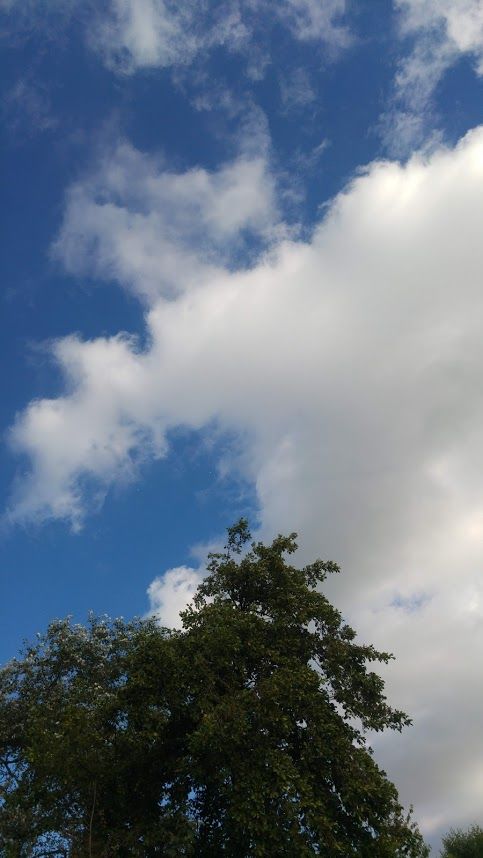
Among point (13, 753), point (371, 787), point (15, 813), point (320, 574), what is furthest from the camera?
point (13, 753)

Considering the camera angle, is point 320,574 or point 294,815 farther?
point 320,574

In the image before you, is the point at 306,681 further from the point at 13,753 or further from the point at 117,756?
the point at 13,753

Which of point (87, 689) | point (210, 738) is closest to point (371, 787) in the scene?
point (210, 738)

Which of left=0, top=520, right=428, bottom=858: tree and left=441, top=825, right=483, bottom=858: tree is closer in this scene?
left=0, top=520, right=428, bottom=858: tree

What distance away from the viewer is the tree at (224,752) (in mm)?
22484

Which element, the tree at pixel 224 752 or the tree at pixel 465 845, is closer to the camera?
the tree at pixel 224 752

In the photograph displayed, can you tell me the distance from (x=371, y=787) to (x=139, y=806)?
9.24 meters

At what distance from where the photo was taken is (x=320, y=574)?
31891mm

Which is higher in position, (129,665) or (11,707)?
(11,707)

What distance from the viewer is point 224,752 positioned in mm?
22812

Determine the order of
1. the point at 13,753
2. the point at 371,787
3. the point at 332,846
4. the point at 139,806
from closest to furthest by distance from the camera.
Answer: the point at 332,846 < the point at 371,787 < the point at 139,806 < the point at 13,753

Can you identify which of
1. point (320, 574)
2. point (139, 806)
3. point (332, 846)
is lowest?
point (332, 846)

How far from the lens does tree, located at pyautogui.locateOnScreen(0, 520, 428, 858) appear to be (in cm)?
2248

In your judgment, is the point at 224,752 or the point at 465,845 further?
the point at 465,845
